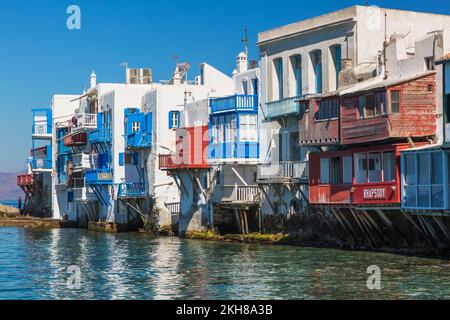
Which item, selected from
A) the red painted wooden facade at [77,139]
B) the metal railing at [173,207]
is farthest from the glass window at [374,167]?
the red painted wooden facade at [77,139]

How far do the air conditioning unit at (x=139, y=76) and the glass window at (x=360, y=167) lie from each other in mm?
35224

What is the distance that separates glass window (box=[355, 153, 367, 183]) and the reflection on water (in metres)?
3.61

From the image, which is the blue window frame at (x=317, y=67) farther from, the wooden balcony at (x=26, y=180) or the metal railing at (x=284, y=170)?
the wooden balcony at (x=26, y=180)

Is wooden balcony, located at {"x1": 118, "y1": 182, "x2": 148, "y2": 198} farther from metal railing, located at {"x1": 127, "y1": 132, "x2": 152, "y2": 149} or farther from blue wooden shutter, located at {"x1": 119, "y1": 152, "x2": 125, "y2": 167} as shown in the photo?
metal railing, located at {"x1": 127, "y1": 132, "x2": 152, "y2": 149}

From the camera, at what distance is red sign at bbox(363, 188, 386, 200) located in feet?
143

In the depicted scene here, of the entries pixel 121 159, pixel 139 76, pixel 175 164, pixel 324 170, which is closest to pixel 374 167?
pixel 324 170

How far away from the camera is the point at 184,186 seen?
63500mm

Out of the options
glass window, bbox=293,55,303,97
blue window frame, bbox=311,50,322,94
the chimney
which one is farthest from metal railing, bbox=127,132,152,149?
the chimney

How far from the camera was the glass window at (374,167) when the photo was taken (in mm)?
45031

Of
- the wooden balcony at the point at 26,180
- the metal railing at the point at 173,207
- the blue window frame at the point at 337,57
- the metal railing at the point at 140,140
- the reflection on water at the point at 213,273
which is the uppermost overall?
the blue window frame at the point at 337,57

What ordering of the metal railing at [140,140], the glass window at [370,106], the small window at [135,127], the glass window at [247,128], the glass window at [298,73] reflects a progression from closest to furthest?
Answer: the glass window at [370,106]
the glass window at [298,73]
the glass window at [247,128]
the metal railing at [140,140]
the small window at [135,127]

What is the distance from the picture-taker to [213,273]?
3847 cm

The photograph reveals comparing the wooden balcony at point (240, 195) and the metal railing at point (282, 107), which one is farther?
the wooden balcony at point (240, 195)
